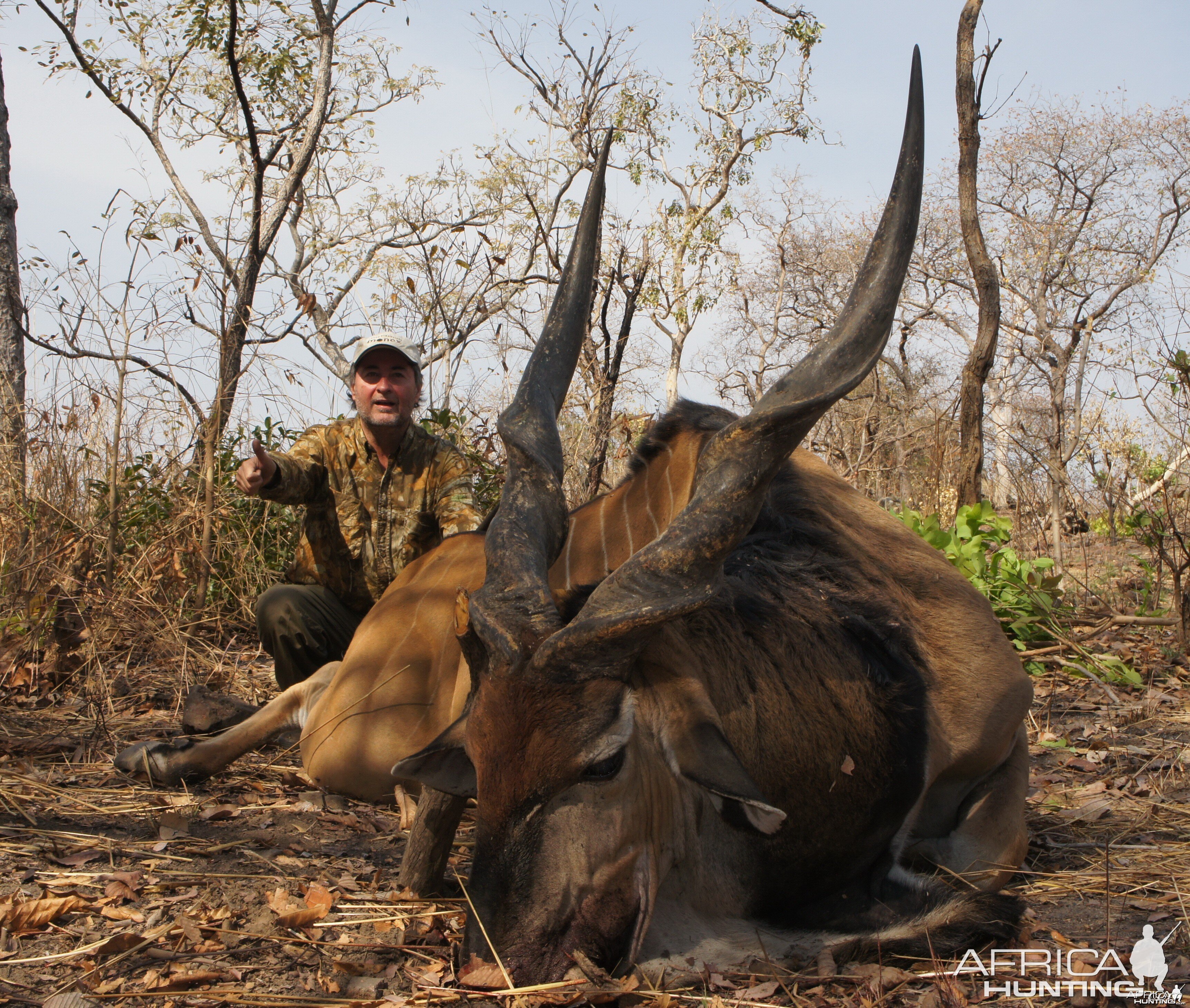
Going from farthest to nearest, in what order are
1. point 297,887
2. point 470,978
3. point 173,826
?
point 173,826, point 297,887, point 470,978

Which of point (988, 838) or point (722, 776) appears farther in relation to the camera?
point (988, 838)

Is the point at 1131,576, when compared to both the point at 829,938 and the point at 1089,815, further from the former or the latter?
the point at 829,938

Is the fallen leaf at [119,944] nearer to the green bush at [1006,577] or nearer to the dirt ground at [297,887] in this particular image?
the dirt ground at [297,887]

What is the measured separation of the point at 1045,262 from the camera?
27.3 metres

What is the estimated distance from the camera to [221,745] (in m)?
3.99

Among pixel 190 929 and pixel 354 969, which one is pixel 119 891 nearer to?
pixel 190 929

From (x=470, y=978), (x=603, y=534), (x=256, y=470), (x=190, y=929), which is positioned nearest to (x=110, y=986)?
(x=190, y=929)

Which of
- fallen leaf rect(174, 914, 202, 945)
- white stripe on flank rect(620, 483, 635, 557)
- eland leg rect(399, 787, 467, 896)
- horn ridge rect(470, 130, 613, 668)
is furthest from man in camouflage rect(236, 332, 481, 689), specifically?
fallen leaf rect(174, 914, 202, 945)

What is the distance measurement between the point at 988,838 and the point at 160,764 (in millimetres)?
2918

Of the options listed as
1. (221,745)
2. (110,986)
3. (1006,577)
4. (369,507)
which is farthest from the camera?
(1006,577)

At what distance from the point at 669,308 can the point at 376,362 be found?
19.9m

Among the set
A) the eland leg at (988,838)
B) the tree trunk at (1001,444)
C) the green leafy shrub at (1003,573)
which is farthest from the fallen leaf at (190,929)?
the tree trunk at (1001,444)

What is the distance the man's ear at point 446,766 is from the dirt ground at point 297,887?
0.38 meters

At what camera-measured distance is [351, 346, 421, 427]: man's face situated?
485 cm
